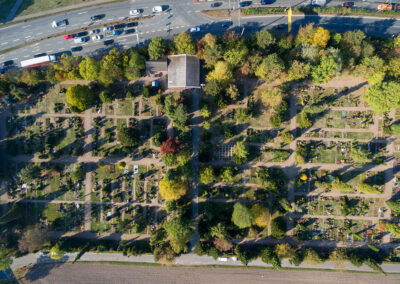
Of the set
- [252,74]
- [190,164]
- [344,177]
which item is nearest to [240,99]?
[252,74]

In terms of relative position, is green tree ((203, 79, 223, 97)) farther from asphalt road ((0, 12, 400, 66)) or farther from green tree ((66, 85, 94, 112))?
green tree ((66, 85, 94, 112))

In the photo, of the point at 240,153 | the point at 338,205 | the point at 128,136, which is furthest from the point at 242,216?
the point at 128,136

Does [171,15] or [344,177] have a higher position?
[171,15]

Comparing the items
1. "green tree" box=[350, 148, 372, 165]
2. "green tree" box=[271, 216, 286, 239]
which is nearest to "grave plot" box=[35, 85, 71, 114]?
"green tree" box=[271, 216, 286, 239]

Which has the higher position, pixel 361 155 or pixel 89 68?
pixel 89 68

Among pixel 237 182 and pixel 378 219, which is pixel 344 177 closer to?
pixel 378 219

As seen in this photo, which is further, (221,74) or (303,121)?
(303,121)

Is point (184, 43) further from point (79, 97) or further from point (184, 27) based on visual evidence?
point (79, 97)
